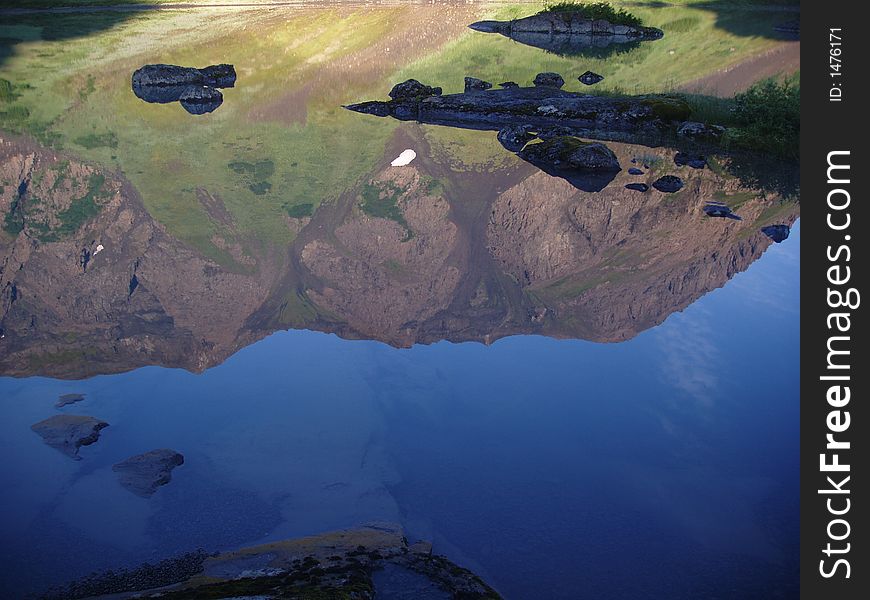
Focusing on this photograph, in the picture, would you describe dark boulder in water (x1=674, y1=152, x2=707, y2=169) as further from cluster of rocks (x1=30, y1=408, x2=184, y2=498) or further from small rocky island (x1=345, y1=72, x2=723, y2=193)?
cluster of rocks (x1=30, y1=408, x2=184, y2=498)

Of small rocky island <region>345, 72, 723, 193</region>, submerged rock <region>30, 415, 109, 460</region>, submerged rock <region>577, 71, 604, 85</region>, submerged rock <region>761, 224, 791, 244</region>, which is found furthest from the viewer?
submerged rock <region>577, 71, 604, 85</region>

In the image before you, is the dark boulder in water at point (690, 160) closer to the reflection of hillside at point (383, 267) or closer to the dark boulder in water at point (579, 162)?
the reflection of hillside at point (383, 267)

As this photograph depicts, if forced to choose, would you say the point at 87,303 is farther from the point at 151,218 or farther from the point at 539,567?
the point at 539,567

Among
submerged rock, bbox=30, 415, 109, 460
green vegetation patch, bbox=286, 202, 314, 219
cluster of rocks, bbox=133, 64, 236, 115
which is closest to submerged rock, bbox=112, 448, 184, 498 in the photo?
submerged rock, bbox=30, 415, 109, 460

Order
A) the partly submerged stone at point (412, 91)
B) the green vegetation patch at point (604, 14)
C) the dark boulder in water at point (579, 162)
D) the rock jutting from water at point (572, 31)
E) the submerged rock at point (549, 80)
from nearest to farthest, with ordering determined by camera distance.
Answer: the dark boulder in water at point (579, 162)
the partly submerged stone at point (412, 91)
the submerged rock at point (549, 80)
the rock jutting from water at point (572, 31)
the green vegetation patch at point (604, 14)

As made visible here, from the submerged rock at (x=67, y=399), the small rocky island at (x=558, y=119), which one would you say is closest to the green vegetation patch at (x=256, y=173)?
the small rocky island at (x=558, y=119)

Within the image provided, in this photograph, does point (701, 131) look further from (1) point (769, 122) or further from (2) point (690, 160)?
(2) point (690, 160)

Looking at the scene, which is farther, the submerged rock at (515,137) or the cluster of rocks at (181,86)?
the cluster of rocks at (181,86)
